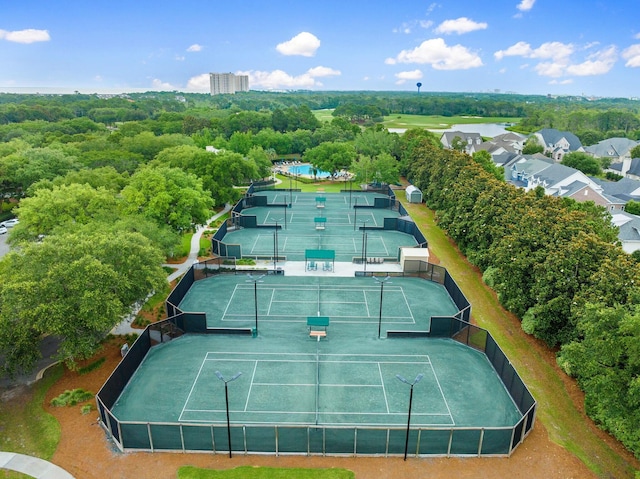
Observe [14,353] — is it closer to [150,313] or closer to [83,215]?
[150,313]

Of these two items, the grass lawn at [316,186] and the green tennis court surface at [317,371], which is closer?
the green tennis court surface at [317,371]

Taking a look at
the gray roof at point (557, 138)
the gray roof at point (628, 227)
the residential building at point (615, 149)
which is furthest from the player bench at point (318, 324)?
the gray roof at point (557, 138)

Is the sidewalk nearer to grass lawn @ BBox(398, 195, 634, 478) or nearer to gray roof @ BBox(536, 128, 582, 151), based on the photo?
grass lawn @ BBox(398, 195, 634, 478)

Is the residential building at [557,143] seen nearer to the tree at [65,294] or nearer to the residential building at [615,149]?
the residential building at [615,149]

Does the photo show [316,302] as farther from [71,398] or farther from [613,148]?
[613,148]

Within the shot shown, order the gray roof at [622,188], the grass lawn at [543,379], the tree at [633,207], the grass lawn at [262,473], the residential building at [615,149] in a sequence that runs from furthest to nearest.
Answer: the residential building at [615,149] → the gray roof at [622,188] → the tree at [633,207] → the grass lawn at [543,379] → the grass lawn at [262,473]

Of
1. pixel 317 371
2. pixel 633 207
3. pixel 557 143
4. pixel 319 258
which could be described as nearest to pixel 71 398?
pixel 317 371

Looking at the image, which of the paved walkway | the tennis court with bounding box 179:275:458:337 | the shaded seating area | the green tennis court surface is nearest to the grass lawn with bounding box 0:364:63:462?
the paved walkway
